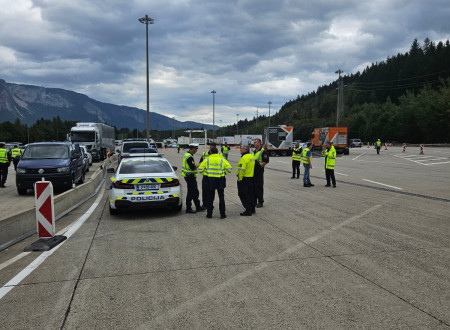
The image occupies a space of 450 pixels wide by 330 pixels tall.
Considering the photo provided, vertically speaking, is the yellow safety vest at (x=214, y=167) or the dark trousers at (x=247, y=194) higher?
the yellow safety vest at (x=214, y=167)

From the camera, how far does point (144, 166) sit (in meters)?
9.98

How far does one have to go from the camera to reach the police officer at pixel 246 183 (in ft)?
30.7

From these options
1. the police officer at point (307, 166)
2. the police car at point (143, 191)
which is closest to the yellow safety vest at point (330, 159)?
the police officer at point (307, 166)

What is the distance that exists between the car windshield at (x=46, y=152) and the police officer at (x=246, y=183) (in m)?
8.18

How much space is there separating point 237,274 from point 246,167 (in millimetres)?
4766

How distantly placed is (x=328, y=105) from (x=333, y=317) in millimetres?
158617

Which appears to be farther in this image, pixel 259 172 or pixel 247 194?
pixel 259 172

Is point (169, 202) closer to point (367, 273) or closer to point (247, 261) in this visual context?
point (247, 261)

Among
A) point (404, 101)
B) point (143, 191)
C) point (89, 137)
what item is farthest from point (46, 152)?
point (404, 101)

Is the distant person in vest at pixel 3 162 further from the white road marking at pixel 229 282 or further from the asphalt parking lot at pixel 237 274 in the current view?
the white road marking at pixel 229 282

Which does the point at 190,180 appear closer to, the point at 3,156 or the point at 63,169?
the point at 63,169

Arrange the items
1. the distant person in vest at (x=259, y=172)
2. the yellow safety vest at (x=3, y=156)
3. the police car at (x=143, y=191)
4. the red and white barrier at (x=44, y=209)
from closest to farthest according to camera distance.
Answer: the red and white barrier at (x=44, y=209)
the police car at (x=143, y=191)
the distant person in vest at (x=259, y=172)
the yellow safety vest at (x=3, y=156)

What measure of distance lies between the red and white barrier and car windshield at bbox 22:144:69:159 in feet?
27.3

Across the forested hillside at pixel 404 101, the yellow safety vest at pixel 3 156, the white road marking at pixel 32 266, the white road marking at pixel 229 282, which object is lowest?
the white road marking at pixel 32 266
